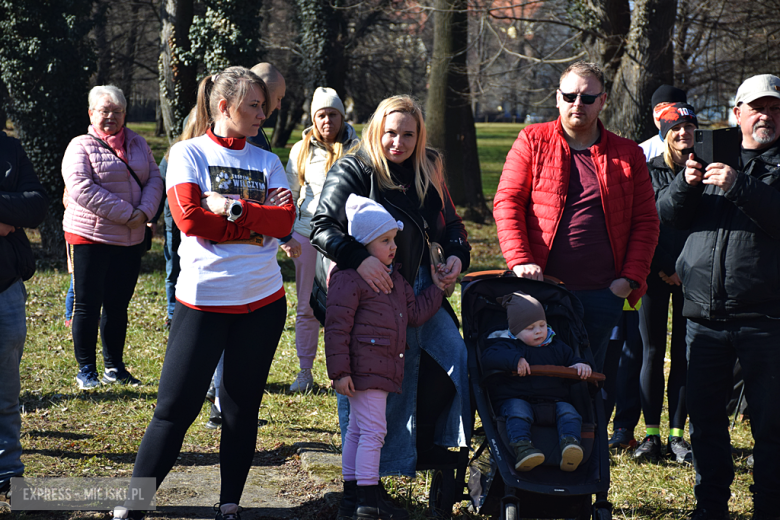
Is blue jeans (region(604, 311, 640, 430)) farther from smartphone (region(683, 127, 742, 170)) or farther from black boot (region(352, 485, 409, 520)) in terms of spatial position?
black boot (region(352, 485, 409, 520))

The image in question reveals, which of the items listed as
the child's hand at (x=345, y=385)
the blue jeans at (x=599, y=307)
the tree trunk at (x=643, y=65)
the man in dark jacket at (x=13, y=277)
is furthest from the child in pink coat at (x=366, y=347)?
the tree trunk at (x=643, y=65)

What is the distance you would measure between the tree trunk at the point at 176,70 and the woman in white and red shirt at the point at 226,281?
9553mm

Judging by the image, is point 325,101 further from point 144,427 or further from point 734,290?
point 734,290

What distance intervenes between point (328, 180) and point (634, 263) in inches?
71.5

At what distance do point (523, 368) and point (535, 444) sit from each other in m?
0.36

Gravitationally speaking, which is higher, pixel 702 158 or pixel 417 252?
pixel 702 158

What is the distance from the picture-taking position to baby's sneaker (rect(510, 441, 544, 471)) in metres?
3.29

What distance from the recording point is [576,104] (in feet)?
13.1

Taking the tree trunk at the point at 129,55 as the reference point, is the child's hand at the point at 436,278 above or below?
below

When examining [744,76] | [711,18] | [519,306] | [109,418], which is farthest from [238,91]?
[744,76]

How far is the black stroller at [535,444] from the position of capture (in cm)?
333

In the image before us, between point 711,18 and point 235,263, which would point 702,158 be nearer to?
point 235,263

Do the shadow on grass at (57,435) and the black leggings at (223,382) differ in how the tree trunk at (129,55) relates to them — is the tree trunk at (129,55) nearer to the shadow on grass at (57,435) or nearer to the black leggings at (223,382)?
the shadow on grass at (57,435)

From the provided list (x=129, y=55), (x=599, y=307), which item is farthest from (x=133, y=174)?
(x=129, y=55)
